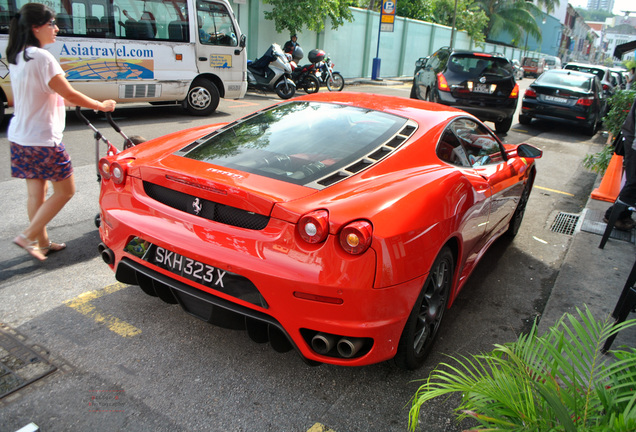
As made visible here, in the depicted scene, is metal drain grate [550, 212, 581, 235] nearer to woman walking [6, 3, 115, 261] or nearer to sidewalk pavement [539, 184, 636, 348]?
sidewalk pavement [539, 184, 636, 348]

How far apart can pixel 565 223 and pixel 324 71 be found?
11.9 m

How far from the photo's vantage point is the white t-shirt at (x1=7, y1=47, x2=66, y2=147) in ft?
11.8

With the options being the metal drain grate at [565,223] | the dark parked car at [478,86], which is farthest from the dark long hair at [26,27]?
the dark parked car at [478,86]

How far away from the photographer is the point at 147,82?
9.91 metres

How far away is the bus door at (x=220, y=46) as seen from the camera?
1058 centimetres

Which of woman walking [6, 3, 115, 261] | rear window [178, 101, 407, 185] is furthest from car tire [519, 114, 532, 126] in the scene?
woman walking [6, 3, 115, 261]

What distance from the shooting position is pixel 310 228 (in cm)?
234

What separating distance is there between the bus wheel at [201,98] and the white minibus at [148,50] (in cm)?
2

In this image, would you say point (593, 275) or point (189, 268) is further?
point (593, 275)

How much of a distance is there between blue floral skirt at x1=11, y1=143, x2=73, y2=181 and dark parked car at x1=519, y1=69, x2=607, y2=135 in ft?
37.5

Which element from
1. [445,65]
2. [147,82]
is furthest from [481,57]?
[147,82]

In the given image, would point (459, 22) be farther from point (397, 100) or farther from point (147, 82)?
point (397, 100)

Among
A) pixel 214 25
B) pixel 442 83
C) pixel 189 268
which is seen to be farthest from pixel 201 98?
pixel 189 268

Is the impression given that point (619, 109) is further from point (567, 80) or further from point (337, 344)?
point (337, 344)
